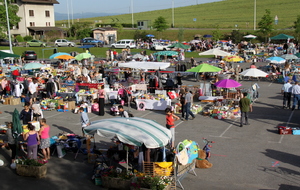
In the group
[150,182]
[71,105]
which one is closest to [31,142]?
[150,182]

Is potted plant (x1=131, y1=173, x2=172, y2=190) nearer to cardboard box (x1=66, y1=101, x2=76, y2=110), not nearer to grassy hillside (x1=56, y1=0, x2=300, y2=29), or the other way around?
cardboard box (x1=66, y1=101, x2=76, y2=110)

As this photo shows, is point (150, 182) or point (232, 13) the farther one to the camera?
point (232, 13)

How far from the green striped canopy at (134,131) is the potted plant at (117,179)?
36.6 inches

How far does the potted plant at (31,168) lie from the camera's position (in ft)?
34.6

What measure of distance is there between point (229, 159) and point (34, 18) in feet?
239

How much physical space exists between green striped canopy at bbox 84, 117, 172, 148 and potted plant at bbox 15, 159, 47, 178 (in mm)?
1780

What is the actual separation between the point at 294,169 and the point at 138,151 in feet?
15.0

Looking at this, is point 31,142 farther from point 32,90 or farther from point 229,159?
point 32,90

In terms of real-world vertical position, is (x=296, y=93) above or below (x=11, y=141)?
above

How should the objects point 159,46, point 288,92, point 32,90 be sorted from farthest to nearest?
1. point 159,46
2. point 32,90
3. point 288,92

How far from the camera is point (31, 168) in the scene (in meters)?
10.6

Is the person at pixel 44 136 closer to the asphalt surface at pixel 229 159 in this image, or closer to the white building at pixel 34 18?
the asphalt surface at pixel 229 159

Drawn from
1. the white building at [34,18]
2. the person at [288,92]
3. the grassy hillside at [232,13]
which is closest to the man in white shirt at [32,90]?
the person at [288,92]

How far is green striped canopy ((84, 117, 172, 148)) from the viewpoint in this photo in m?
9.44
